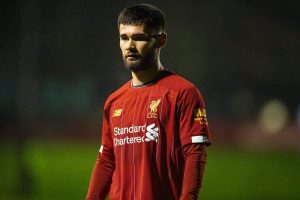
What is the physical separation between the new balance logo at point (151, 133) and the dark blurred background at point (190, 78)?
1386 cm

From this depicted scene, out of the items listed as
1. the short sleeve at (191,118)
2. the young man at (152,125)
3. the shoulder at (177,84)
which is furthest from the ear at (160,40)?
the short sleeve at (191,118)

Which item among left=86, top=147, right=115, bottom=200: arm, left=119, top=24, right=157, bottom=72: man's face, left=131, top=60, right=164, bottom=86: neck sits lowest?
left=86, top=147, right=115, bottom=200: arm

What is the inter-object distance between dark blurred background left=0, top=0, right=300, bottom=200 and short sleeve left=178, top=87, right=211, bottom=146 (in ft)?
45.7

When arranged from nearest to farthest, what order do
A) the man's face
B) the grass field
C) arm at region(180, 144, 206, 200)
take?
1. arm at region(180, 144, 206, 200)
2. the man's face
3. the grass field

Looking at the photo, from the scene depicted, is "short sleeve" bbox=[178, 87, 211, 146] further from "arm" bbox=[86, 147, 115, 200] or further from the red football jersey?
"arm" bbox=[86, 147, 115, 200]

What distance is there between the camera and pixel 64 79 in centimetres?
3850

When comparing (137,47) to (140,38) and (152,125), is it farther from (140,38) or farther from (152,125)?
(152,125)

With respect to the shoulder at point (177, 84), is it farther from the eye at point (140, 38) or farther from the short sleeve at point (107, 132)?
the short sleeve at point (107, 132)

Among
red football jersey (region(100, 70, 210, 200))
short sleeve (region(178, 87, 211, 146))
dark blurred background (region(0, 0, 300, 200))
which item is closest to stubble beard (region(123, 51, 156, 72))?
red football jersey (region(100, 70, 210, 200))

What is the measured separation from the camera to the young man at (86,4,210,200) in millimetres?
4316

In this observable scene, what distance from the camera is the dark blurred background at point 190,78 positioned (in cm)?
2480

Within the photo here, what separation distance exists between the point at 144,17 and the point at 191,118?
636 mm

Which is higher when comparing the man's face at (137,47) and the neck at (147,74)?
the man's face at (137,47)

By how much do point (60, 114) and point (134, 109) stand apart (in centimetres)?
3015
